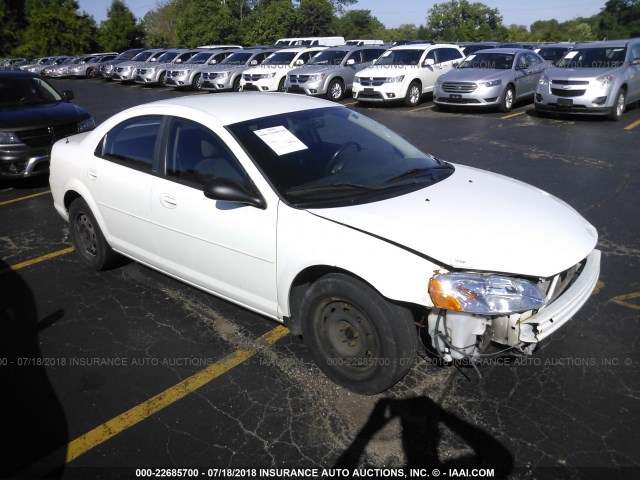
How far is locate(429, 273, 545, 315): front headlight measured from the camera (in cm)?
274

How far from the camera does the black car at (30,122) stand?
7.62 metres

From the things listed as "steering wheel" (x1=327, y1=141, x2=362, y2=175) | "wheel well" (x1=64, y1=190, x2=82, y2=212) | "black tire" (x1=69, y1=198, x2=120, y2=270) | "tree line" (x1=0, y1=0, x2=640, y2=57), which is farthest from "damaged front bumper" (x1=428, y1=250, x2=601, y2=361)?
"tree line" (x1=0, y1=0, x2=640, y2=57)

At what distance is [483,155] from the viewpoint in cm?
905

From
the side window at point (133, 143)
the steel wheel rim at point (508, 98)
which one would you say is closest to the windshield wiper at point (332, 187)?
the side window at point (133, 143)

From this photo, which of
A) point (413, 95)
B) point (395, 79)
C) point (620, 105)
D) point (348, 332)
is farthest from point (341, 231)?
point (413, 95)

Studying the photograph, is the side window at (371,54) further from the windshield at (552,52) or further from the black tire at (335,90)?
the windshield at (552,52)

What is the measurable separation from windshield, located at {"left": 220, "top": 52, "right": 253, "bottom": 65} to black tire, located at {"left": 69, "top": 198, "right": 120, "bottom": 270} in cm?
1737

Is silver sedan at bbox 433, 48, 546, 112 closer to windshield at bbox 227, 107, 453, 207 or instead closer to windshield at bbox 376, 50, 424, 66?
windshield at bbox 376, 50, 424, 66

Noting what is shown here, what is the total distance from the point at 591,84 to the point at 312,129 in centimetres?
982

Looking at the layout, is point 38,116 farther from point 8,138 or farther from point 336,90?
point 336,90

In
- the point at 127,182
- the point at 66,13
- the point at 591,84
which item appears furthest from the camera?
the point at 66,13

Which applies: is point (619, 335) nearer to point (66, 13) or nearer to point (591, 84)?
point (591, 84)

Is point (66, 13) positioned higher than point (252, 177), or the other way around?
point (66, 13)

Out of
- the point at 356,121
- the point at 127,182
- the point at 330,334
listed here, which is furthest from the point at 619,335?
the point at 127,182
